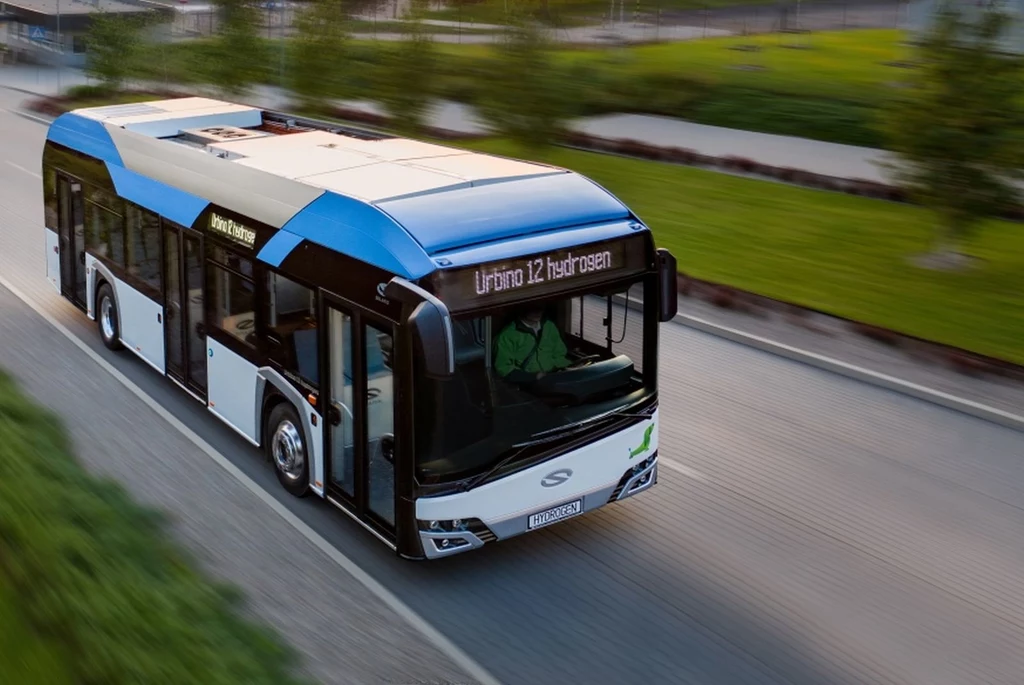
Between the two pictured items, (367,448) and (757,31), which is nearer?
(367,448)

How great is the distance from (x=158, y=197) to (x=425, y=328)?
17.9 ft

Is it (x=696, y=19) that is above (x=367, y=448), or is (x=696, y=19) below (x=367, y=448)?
above

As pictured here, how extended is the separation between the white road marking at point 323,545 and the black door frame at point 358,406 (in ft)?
1.13

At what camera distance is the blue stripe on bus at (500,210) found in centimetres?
816

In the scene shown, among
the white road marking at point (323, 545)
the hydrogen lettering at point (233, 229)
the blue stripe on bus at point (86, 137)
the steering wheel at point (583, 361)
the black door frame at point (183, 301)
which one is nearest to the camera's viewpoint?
the white road marking at point (323, 545)

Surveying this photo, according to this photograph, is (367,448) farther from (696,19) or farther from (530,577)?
(696,19)

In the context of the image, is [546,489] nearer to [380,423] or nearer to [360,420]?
[380,423]

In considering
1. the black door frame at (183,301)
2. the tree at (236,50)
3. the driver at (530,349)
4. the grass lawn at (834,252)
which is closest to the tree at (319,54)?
the tree at (236,50)

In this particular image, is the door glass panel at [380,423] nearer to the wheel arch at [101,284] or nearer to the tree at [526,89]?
the wheel arch at [101,284]

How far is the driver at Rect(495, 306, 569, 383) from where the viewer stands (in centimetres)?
846

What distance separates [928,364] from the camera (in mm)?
13219

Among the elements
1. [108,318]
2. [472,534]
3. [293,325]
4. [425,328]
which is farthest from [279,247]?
[108,318]

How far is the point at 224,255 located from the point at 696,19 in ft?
167

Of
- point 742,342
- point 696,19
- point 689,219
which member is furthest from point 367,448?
point 696,19
